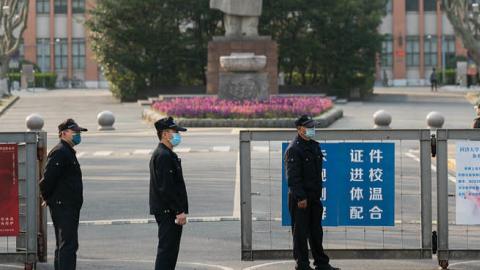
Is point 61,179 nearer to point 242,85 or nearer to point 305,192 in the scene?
point 305,192

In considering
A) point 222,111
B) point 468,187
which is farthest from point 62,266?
point 222,111

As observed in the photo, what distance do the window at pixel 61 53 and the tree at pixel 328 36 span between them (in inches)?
1737

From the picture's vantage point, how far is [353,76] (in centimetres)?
6950

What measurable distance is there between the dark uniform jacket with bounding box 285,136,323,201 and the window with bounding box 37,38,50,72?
98.4m

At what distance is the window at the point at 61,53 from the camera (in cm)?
11088

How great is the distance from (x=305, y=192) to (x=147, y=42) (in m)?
56.1

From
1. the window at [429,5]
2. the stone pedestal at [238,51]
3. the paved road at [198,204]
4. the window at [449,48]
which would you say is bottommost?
the paved road at [198,204]

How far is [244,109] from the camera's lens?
4225 cm

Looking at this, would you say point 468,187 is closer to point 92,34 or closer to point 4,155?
point 4,155

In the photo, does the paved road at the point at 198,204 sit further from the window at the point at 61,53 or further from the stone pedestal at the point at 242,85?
the window at the point at 61,53

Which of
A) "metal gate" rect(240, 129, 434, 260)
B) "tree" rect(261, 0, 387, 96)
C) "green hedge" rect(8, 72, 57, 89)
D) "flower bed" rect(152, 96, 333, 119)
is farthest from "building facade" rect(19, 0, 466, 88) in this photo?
"metal gate" rect(240, 129, 434, 260)

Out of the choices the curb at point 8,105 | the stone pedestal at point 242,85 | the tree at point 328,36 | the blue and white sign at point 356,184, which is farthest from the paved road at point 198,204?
the tree at point 328,36

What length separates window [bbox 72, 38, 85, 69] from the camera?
364 ft

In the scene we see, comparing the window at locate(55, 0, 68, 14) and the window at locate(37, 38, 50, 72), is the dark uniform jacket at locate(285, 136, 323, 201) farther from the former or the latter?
the window at locate(55, 0, 68, 14)
